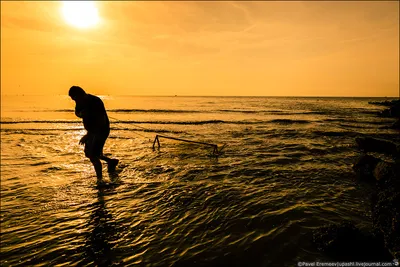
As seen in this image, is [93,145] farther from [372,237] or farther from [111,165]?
[372,237]

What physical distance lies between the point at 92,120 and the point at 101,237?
407 cm

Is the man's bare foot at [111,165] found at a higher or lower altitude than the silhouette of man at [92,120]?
lower

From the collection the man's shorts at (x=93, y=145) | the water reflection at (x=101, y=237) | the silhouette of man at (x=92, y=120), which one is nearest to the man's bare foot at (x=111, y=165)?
the silhouette of man at (x=92, y=120)

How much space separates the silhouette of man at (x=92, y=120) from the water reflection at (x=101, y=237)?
6.04ft

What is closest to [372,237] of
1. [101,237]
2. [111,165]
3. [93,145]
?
[101,237]

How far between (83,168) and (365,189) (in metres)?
10.3

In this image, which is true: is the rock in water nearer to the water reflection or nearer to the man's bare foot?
the water reflection

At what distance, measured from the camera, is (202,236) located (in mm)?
4645

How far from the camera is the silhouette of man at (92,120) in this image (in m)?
7.17

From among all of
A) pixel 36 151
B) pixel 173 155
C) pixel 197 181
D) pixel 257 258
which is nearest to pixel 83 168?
pixel 173 155

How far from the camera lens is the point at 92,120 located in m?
7.54

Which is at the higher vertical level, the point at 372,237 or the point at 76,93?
the point at 76,93

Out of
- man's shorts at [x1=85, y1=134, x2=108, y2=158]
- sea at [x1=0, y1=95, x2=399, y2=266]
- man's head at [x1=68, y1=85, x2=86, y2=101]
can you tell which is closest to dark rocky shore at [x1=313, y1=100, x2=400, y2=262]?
sea at [x1=0, y1=95, x2=399, y2=266]

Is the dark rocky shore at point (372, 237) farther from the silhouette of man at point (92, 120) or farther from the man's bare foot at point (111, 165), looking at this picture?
the man's bare foot at point (111, 165)
